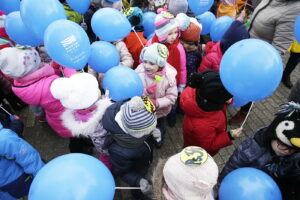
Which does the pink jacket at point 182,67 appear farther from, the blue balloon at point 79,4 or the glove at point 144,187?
the glove at point 144,187

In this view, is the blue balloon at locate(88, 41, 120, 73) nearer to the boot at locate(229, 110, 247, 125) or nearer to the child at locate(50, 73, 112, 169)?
the child at locate(50, 73, 112, 169)

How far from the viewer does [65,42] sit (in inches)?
81.7

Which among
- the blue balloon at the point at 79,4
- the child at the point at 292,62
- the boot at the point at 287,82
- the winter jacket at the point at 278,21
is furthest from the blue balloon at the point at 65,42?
the boot at the point at 287,82

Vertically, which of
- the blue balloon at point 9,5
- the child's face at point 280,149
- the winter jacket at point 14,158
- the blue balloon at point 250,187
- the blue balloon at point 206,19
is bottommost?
the winter jacket at point 14,158

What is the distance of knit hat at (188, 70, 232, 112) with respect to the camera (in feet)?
6.19

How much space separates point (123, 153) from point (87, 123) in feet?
1.69

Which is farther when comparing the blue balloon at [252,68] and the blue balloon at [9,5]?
the blue balloon at [9,5]

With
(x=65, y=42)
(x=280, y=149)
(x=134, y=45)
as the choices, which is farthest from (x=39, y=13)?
(x=280, y=149)

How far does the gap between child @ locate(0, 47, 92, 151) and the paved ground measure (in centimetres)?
88

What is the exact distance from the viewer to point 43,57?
340cm

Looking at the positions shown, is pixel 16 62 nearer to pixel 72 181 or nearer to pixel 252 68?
pixel 72 181

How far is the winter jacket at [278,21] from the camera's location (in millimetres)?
2729

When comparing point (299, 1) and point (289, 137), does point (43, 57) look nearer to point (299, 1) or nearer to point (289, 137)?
point (289, 137)

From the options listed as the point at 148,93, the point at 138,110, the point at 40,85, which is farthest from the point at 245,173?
the point at 40,85
